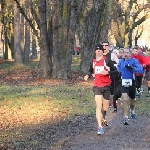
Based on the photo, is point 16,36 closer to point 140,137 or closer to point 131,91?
point 131,91

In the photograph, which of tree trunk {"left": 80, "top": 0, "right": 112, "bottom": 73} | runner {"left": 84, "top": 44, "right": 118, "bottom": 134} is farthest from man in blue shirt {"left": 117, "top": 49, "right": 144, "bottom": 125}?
tree trunk {"left": 80, "top": 0, "right": 112, "bottom": 73}

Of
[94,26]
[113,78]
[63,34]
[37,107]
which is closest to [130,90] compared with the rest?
[113,78]

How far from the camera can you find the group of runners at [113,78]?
1146 cm

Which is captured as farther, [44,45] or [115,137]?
[44,45]

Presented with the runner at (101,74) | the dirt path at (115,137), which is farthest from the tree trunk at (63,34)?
the runner at (101,74)

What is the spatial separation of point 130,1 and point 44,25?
19106 millimetres

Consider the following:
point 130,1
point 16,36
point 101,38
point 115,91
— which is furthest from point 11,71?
point 115,91

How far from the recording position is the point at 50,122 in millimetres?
12852

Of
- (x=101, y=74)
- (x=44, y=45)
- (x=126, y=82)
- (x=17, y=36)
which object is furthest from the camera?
(x=17, y=36)

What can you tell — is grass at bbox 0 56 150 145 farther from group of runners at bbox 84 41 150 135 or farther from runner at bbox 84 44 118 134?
runner at bbox 84 44 118 134

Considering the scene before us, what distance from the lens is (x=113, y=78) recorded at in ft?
48.4

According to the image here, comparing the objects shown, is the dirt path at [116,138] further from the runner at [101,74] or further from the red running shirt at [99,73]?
the red running shirt at [99,73]

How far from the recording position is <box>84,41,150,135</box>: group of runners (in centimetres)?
1146

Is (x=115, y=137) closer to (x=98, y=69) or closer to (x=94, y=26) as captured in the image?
(x=98, y=69)
